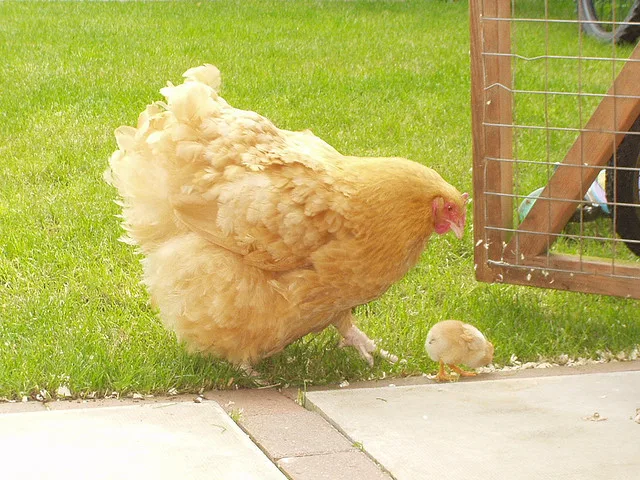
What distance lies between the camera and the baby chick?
358cm

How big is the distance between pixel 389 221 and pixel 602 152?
3.62ft

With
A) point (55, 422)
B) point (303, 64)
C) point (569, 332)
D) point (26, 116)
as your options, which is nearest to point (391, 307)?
point (569, 332)

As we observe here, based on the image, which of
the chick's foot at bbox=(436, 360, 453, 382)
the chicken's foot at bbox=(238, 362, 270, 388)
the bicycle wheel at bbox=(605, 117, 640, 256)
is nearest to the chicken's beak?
the chick's foot at bbox=(436, 360, 453, 382)

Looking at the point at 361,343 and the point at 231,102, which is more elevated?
the point at 231,102

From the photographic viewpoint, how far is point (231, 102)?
739cm

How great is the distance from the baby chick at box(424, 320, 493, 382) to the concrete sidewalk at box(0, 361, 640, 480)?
10 centimetres

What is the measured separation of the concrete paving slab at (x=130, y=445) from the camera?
8.89ft

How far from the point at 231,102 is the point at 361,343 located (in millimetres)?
3929

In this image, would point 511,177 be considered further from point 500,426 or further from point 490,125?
point 500,426

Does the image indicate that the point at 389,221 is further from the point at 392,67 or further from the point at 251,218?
the point at 392,67

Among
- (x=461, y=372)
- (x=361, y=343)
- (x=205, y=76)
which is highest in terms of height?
(x=205, y=76)

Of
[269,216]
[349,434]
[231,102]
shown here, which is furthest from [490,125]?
[231,102]

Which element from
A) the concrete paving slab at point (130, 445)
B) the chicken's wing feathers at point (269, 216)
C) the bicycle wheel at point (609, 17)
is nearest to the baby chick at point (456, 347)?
the chicken's wing feathers at point (269, 216)

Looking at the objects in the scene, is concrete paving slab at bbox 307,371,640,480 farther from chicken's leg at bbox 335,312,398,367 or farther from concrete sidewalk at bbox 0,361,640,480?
chicken's leg at bbox 335,312,398,367
